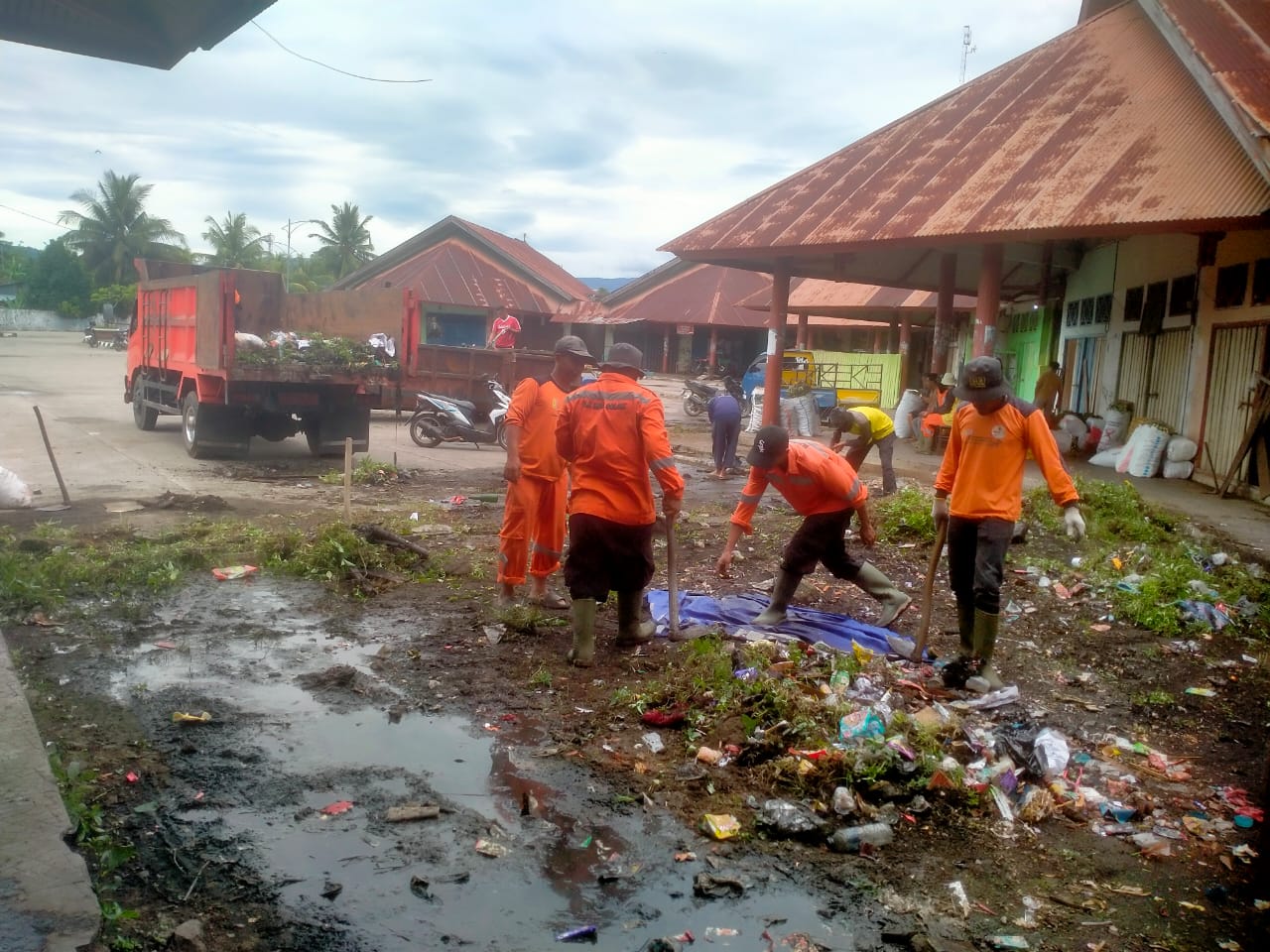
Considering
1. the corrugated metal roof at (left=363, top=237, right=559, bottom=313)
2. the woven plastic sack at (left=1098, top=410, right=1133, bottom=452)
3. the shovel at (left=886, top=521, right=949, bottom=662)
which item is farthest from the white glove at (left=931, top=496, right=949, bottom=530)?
the corrugated metal roof at (left=363, top=237, right=559, bottom=313)

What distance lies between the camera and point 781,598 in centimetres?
625

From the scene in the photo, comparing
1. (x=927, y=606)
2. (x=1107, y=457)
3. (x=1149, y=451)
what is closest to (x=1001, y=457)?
(x=927, y=606)

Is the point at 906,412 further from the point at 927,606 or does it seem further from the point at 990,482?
the point at 990,482

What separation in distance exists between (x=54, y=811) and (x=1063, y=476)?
4.61 m

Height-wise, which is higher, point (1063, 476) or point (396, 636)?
point (1063, 476)

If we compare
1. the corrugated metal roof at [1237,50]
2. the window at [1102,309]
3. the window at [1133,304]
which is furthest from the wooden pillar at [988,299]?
the window at [1102,309]

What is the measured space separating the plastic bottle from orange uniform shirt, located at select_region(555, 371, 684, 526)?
2153mm

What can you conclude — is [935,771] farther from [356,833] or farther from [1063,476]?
[356,833]

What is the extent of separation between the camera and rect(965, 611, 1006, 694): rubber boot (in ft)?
17.5

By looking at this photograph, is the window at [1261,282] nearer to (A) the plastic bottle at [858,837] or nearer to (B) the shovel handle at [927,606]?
(B) the shovel handle at [927,606]

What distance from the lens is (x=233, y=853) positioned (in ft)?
11.2

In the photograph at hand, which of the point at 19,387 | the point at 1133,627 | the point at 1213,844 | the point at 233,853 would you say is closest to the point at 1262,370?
the point at 1133,627

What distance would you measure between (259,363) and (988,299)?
339 inches

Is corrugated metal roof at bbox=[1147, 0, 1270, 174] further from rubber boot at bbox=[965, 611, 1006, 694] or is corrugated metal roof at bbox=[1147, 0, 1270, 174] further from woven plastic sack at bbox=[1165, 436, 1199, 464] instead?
rubber boot at bbox=[965, 611, 1006, 694]
